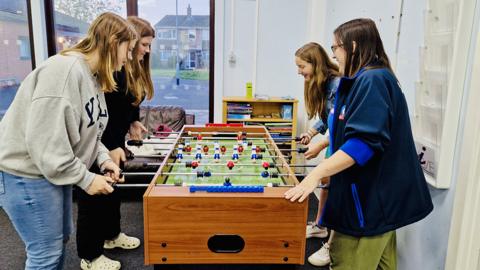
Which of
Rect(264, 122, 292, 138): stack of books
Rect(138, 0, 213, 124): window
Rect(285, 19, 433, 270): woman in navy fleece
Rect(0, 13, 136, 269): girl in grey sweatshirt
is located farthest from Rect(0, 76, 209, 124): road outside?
Rect(285, 19, 433, 270): woman in navy fleece

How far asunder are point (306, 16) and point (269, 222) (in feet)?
11.2

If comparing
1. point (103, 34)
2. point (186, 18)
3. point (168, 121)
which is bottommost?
point (168, 121)

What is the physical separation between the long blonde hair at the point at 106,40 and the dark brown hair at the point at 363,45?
91 centimetres

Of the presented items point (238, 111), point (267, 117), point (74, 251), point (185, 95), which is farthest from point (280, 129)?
point (74, 251)

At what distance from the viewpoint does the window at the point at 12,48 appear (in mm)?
4059

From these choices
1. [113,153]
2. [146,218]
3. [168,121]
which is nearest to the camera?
[146,218]

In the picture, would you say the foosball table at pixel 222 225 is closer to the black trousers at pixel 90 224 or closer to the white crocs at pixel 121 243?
the black trousers at pixel 90 224

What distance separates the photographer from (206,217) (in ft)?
4.71

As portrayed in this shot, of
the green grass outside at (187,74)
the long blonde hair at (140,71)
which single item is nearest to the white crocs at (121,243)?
the long blonde hair at (140,71)

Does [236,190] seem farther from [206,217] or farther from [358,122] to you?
[358,122]

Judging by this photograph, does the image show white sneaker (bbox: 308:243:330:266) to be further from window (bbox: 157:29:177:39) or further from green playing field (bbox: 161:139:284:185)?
window (bbox: 157:29:177:39)

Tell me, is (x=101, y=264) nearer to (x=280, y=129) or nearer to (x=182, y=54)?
(x=280, y=129)

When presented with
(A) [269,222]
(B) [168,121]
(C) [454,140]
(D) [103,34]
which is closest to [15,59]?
(B) [168,121]

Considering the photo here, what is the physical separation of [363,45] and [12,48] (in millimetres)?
4163
